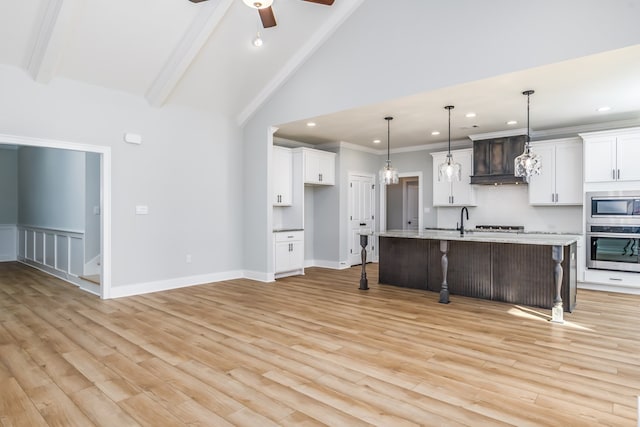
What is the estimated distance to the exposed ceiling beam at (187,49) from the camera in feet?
14.7

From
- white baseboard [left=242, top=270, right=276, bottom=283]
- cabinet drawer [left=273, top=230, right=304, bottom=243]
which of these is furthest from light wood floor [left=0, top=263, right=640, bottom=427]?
cabinet drawer [left=273, top=230, right=304, bottom=243]

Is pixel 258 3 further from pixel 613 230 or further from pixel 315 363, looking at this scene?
pixel 613 230

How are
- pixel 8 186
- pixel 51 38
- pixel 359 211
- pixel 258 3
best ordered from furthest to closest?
1. pixel 8 186
2. pixel 359 211
3. pixel 51 38
4. pixel 258 3

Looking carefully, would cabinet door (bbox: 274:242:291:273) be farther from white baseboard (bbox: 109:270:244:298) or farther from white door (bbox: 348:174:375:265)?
white door (bbox: 348:174:375:265)

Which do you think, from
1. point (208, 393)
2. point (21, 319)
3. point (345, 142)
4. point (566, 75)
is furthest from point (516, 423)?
point (345, 142)

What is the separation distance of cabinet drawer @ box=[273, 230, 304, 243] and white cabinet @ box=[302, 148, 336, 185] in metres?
1.10

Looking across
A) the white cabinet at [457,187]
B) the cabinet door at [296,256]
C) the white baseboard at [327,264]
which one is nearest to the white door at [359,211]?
the white baseboard at [327,264]

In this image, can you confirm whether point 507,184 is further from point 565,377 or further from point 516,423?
point 516,423

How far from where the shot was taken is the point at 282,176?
23.5ft

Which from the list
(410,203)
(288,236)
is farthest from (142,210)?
(410,203)

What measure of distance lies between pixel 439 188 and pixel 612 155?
284cm

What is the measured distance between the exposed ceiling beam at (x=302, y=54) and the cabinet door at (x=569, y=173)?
13.4ft

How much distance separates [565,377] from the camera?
2.67 meters

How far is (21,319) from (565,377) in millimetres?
5266
